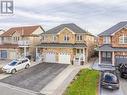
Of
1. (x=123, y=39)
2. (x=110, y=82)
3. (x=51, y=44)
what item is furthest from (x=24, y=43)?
(x=110, y=82)

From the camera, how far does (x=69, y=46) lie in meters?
49.7

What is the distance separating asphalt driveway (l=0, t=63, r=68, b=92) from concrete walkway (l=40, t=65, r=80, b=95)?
31.8 inches

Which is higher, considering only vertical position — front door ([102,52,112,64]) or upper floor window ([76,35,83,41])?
upper floor window ([76,35,83,41])

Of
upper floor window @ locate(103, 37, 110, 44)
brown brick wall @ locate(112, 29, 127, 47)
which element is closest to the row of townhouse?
upper floor window @ locate(103, 37, 110, 44)

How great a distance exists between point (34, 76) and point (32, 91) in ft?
27.6

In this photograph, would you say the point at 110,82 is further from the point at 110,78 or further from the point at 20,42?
the point at 20,42

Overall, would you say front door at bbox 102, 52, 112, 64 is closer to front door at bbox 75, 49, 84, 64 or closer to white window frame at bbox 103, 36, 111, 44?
white window frame at bbox 103, 36, 111, 44

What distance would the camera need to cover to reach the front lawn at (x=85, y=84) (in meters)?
28.9

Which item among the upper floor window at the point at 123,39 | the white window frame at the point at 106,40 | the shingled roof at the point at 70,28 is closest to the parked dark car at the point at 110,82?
the upper floor window at the point at 123,39

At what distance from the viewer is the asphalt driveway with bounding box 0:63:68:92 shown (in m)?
34.2

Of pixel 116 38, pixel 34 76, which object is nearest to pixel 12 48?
pixel 34 76

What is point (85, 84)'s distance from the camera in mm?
32344

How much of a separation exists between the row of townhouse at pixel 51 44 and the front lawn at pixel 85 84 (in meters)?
9.57

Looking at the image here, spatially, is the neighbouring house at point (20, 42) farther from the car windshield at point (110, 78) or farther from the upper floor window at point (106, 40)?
the car windshield at point (110, 78)
